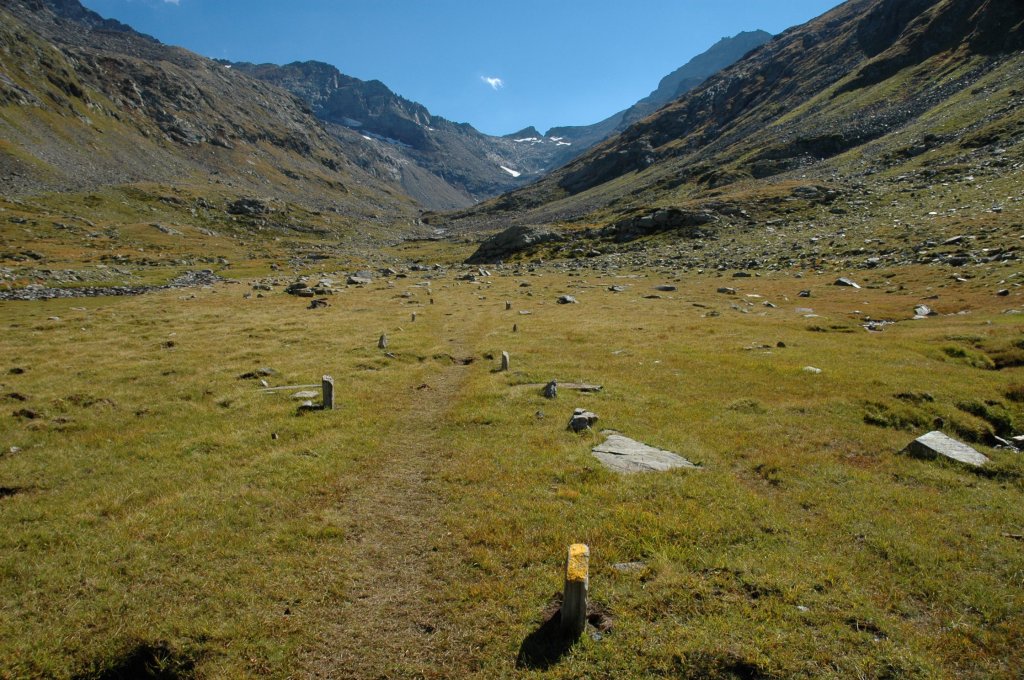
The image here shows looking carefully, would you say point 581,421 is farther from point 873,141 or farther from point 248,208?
point 248,208

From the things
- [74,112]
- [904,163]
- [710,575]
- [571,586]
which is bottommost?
[710,575]

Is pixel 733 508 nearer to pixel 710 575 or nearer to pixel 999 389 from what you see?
pixel 710 575

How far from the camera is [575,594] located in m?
8.81

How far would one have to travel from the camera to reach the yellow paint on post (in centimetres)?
867

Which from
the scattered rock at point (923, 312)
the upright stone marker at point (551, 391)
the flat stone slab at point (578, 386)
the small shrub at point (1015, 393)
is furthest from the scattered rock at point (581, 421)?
the scattered rock at point (923, 312)

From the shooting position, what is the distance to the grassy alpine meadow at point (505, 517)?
8.78m

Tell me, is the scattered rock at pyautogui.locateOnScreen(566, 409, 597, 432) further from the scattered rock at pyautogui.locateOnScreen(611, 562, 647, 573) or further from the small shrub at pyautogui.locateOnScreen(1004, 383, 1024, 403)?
the small shrub at pyautogui.locateOnScreen(1004, 383, 1024, 403)

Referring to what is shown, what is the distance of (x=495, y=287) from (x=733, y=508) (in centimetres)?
6021

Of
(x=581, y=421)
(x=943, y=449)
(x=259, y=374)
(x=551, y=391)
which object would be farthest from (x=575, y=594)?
(x=259, y=374)

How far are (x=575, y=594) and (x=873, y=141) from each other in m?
157

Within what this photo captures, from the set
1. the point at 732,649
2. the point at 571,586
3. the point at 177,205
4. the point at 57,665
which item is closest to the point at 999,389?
the point at 732,649

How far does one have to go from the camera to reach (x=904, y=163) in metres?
99.8

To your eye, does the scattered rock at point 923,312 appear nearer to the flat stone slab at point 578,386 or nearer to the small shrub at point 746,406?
the small shrub at point 746,406

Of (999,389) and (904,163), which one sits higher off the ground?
(904,163)
